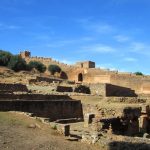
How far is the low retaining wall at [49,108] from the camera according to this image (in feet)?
59.7

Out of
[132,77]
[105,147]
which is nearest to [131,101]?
[105,147]

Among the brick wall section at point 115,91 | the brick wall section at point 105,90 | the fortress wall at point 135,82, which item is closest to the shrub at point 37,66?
the fortress wall at point 135,82

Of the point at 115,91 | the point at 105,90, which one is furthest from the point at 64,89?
the point at 115,91

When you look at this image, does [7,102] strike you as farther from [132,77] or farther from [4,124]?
[132,77]

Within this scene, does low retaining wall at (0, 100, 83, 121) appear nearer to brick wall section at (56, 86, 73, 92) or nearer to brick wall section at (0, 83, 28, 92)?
brick wall section at (0, 83, 28, 92)

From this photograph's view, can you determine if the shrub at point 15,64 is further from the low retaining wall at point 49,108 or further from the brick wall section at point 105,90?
the low retaining wall at point 49,108

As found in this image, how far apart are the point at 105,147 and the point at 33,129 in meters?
3.13

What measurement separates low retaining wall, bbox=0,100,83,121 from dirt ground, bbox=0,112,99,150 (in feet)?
8.48

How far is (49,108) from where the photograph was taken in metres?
20.7

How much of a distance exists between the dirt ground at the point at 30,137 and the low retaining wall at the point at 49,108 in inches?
102

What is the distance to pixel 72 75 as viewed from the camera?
213 feet

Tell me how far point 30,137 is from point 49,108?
8.20m

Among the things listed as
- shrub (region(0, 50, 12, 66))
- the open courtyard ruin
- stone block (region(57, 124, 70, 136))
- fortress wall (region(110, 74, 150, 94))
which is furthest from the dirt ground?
fortress wall (region(110, 74, 150, 94))

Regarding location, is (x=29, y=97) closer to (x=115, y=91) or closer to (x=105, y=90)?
(x=105, y=90)
